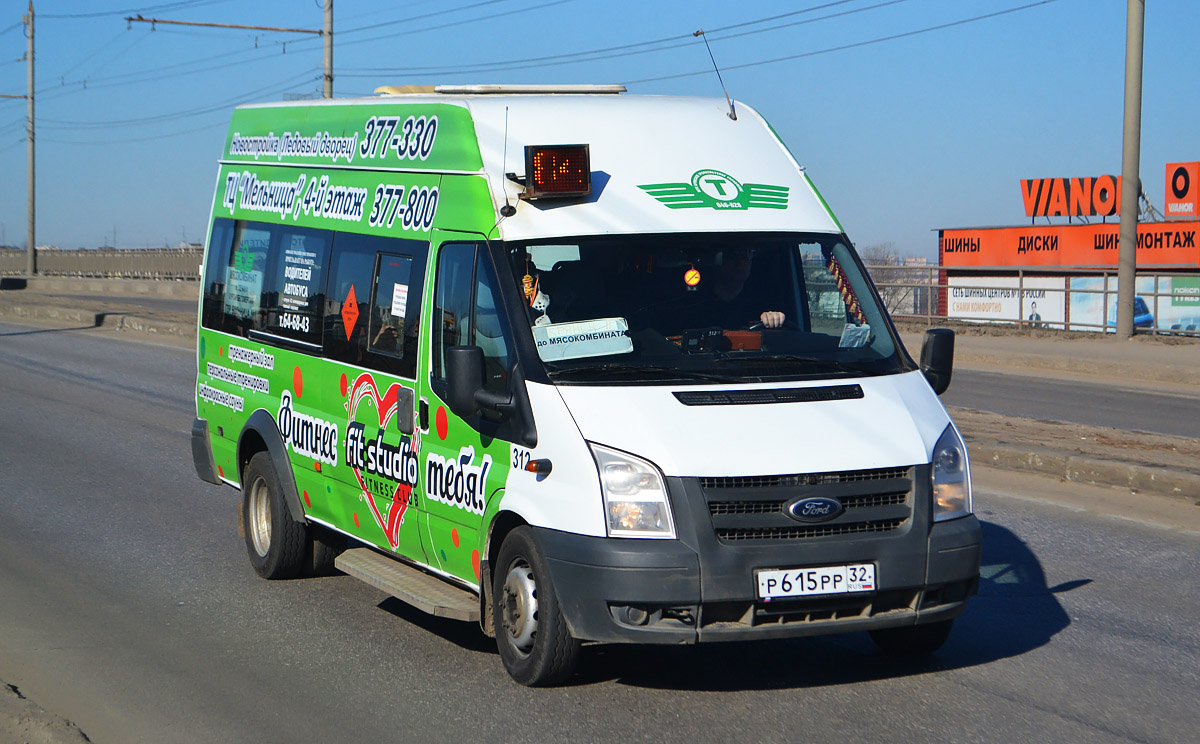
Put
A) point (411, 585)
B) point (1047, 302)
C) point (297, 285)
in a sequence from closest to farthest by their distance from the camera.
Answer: point (411, 585), point (297, 285), point (1047, 302)

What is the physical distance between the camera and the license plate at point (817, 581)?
4930 millimetres

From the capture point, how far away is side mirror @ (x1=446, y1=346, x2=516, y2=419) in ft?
17.5

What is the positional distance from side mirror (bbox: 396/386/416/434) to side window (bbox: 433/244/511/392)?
0.26 m

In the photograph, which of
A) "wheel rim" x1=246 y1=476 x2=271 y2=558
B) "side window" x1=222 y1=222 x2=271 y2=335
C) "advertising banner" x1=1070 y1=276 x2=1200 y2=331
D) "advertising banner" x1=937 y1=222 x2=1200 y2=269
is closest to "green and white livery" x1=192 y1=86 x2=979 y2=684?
"wheel rim" x1=246 y1=476 x2=271 y2=558

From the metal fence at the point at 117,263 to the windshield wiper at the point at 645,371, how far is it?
50.7 m

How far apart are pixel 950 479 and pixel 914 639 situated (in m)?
0.91

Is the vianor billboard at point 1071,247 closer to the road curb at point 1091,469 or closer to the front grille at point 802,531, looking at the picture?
the road curb at point 1091,469

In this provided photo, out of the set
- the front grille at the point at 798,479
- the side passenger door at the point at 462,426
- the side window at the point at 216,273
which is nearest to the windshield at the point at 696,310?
the side passenger door at the point at 462,426

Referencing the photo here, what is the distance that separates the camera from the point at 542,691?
5391 millimetres

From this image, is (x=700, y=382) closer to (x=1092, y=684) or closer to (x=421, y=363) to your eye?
(x=421, y=363)

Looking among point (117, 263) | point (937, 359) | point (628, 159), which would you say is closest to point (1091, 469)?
point (937, 359)

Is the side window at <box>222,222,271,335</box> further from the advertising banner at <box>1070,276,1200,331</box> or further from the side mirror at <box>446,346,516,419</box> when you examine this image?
the advertising banner at <box>1070,276,1200,331</box>

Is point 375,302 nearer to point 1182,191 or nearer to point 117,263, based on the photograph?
point 1182,191

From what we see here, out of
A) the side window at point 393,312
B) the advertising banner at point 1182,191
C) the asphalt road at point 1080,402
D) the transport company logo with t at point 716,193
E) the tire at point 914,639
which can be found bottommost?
the tire at point 914,639
